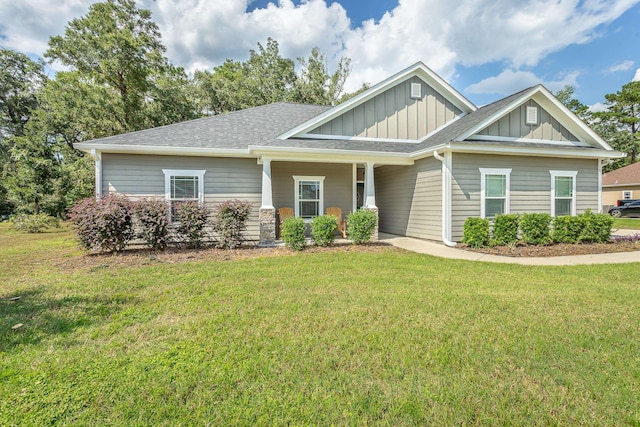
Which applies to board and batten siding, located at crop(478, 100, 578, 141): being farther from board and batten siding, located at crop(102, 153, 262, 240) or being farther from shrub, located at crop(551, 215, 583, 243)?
board and batten siding, located at crop(102, 153, 262, 240)

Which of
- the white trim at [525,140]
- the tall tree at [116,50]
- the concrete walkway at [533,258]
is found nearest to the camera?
the concrete walkway at [533,258]

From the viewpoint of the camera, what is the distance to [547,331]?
3.18 m

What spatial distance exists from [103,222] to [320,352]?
22.8 feet

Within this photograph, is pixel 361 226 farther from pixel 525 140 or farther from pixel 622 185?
pixel 622 185

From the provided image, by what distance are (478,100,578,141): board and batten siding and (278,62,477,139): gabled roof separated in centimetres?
205

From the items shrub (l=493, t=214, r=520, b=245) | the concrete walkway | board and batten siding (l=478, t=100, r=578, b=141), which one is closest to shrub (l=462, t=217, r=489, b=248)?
shrub (l=493, t=214, r=520, b=245)

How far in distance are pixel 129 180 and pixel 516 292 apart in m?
10.1

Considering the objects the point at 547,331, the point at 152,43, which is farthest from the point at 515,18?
the point at 152,43

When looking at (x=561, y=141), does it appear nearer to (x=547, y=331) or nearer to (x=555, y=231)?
(x=555, y=231)

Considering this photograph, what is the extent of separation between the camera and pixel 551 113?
10.5 m

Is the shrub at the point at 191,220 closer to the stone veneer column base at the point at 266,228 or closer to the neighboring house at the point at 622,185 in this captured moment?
the stone veneer column base at the point at 266,228

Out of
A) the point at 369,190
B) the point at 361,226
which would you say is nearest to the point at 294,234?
the point at 361,226

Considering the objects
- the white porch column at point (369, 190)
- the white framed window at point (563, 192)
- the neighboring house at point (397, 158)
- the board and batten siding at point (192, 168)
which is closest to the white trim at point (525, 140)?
the neighboring house at point (397, 158)

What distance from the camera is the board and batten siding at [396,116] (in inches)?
439
